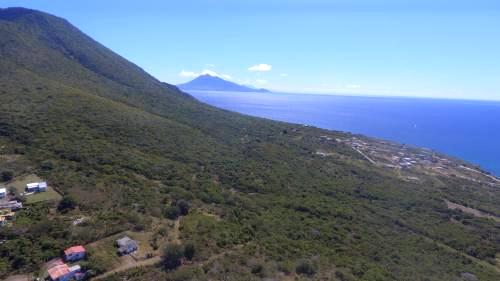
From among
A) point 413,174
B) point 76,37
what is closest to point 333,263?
point 413,174

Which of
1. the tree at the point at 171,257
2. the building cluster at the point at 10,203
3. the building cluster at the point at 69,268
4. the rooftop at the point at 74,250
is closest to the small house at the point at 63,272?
the building cluster at the point at 69,268

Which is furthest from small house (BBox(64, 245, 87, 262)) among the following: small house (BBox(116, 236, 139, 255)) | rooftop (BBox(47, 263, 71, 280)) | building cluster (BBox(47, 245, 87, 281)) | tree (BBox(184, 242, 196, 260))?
tree (BBox(184, 242, 196, 260))

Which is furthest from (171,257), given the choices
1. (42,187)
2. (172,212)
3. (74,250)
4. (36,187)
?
(36,187)

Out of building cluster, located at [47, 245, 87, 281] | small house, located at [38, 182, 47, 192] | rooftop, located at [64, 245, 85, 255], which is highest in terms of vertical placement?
small house, located at [38, 182, 47, 192]

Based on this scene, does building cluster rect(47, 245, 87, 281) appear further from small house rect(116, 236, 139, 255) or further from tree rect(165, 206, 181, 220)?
tree rect(165, 206, 181, 220)

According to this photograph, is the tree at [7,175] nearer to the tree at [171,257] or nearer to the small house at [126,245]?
the small house at [126,245]

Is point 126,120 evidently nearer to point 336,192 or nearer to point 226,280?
point 336,192
